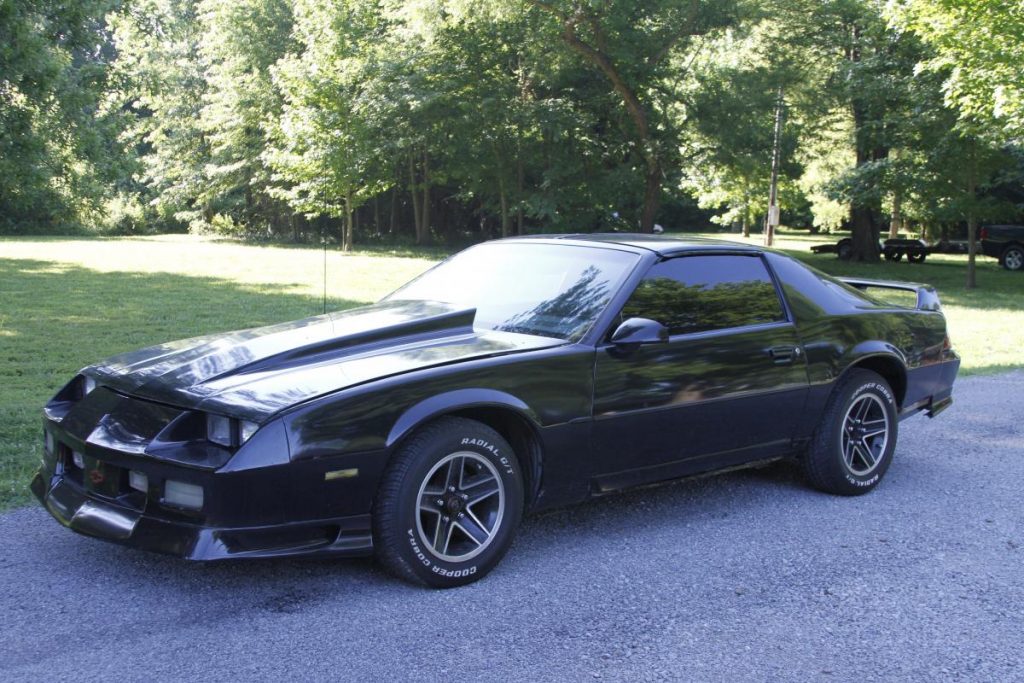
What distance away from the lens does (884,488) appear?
6051mm

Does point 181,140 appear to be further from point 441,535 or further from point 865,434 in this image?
point 441,535

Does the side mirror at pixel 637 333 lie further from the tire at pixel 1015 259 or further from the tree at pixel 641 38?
the tire at pixel 1015 259

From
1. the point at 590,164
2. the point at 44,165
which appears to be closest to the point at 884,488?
the point at 44,165

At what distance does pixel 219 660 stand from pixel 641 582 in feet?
5.98

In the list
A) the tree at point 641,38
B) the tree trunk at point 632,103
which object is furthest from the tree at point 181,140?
the tree at point 641,38

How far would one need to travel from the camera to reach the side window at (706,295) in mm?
5109

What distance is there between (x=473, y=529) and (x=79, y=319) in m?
10.6

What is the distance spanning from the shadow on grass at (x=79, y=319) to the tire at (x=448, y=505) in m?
2.34

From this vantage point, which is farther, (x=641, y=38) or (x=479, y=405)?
(x=641, y=38)

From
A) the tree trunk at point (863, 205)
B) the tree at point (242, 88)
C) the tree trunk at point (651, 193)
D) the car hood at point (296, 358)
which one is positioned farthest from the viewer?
the tree at point (242, 88)

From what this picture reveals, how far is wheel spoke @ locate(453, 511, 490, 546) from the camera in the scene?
14.0 ft

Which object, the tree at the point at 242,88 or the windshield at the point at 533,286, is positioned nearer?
the windshield at the point at 533,286

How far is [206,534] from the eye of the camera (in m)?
3.76

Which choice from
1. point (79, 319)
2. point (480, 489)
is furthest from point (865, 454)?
point (79, 319)
